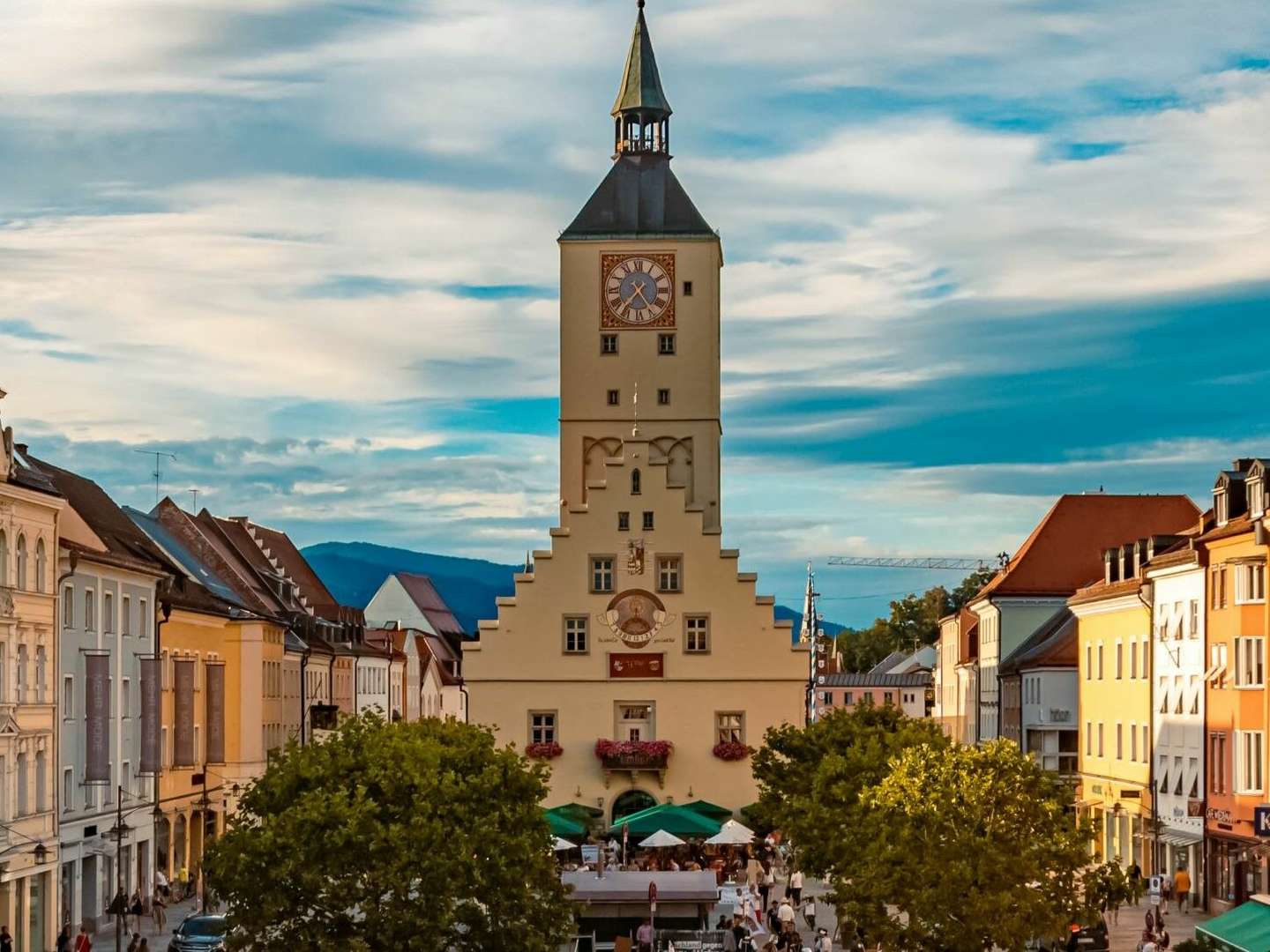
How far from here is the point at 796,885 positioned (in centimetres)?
7244

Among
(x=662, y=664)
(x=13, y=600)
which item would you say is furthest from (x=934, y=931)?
(x=662, y=664)

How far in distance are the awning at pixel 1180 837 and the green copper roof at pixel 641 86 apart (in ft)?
137

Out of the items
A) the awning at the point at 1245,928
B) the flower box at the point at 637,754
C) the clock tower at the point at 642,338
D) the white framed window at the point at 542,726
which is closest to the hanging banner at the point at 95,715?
the white framed window at the point at 542,726

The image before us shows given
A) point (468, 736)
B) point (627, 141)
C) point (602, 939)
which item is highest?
point (627, 141)

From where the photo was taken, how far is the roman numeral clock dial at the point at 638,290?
101625mm

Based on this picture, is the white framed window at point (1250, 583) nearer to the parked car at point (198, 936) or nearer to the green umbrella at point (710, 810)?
the green umbrella at point (710, 810)

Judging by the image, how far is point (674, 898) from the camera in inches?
2219

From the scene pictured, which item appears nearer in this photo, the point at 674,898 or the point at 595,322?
the point at 674,898

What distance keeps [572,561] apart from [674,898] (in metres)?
35.9

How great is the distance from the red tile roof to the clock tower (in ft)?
52.7

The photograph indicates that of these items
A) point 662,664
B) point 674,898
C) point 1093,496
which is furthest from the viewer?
point 1093,496

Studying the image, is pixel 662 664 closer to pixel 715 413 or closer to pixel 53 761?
pixel 715 413

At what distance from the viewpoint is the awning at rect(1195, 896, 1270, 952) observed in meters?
39.6

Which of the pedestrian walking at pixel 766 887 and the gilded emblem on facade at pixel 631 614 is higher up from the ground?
the gilded emblem on facade at pixel 631 614
